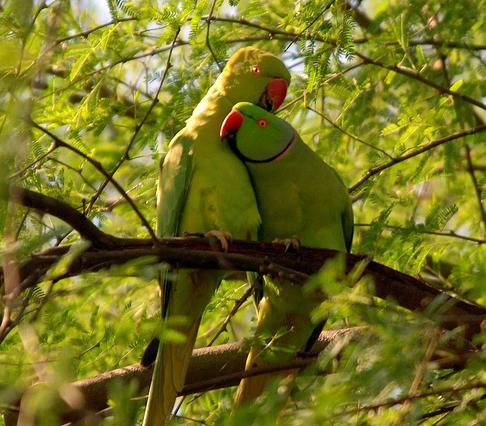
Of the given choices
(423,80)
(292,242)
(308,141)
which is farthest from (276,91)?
(292,242)

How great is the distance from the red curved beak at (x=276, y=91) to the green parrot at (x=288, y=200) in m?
0.36

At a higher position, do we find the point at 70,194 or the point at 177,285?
the point at 70,194

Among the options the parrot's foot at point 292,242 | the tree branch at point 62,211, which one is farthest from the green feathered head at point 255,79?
the tree branch at point 62,211

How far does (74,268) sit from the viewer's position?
2.57 m

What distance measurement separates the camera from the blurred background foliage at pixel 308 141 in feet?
7.55

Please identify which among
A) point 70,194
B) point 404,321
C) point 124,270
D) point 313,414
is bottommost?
point 313,414

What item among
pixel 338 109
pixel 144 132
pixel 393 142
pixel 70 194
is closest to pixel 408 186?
pixel 393 142

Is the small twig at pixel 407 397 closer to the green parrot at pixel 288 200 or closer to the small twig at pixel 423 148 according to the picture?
the green parrot at pixel 288 200

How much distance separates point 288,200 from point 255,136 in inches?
13.3

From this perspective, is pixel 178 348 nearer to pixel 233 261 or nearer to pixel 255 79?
pixel 233 261

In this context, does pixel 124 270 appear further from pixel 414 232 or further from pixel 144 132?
pixel 144 132

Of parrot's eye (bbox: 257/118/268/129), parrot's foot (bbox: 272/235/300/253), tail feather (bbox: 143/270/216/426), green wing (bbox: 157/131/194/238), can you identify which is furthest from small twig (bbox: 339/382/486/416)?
parrot's eye (bbox: 257/118/268/129)

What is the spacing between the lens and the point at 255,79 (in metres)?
4.37

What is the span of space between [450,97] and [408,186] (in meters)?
0.68
